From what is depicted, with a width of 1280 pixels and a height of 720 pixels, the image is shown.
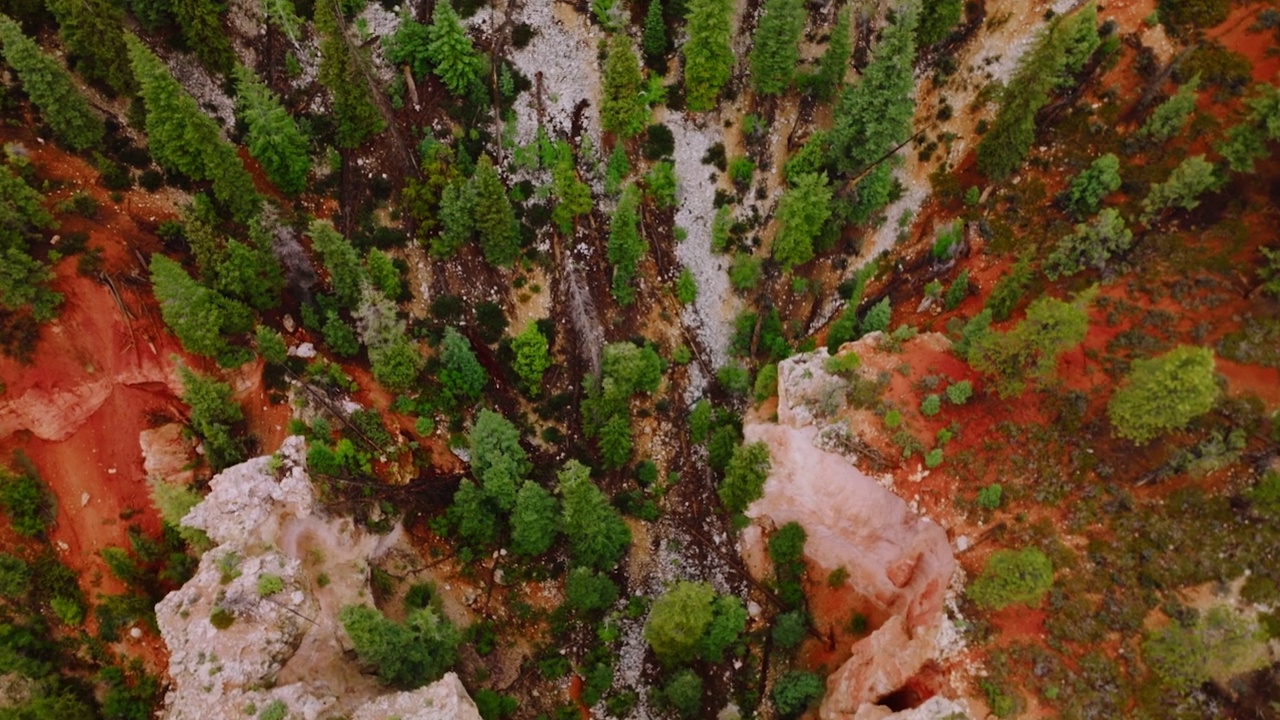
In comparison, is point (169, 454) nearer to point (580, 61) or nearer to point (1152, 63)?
point (580, 61)

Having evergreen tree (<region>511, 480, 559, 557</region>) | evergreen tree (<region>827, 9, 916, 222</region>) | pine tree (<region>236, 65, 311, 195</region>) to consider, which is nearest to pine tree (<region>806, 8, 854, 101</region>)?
evergreen tree (<region>827, 9, 916, 222</region>)

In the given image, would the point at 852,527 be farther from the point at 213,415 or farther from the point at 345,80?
the point at 345,80

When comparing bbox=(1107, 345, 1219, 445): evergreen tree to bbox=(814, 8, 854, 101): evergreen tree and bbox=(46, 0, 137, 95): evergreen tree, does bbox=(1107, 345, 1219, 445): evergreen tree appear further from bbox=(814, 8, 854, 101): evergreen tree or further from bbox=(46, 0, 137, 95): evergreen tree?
bbox=(46, 0, 137, 95): evergreen tree

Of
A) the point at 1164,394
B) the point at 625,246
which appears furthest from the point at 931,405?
the point at 625,246

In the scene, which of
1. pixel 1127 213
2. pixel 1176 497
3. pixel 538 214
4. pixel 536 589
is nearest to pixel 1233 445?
pixel 1176 497

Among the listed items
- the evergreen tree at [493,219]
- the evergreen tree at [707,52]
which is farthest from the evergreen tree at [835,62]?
the evergreen tree at [493,219]
